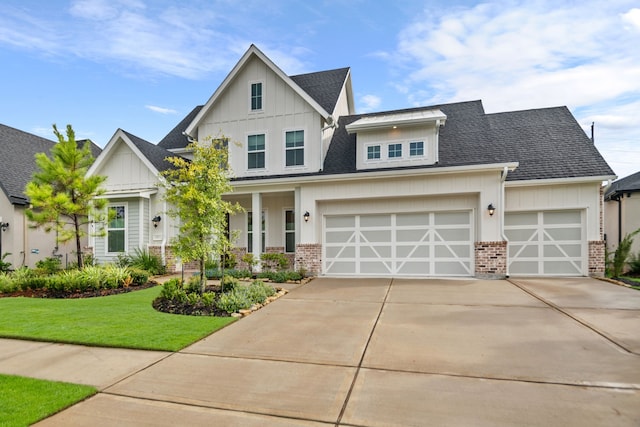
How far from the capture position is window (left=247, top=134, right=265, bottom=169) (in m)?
13.7

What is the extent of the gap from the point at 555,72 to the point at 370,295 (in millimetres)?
11024

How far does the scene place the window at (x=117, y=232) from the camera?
44.3 feet

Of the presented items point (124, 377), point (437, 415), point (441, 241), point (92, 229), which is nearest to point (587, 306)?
point (441, 241)

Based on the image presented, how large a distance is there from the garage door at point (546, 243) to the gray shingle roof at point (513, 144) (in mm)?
1421

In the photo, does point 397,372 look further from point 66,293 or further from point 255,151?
point 255,151

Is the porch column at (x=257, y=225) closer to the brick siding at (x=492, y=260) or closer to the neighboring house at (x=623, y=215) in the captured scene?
the brick siding at (x=492, y=260)

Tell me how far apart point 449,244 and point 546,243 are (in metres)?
3.34

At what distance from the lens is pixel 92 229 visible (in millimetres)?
14031

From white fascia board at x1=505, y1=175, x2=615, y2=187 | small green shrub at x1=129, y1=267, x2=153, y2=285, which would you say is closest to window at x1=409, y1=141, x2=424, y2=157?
white fascia board at x1=505, y1=175, x2=615, y2=187

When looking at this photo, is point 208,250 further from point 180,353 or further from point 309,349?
point 309,349

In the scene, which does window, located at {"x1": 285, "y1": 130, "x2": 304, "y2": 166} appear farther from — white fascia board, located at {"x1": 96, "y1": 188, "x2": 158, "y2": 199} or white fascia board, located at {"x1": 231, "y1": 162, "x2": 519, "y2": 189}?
white fascia board, located at {"x1": 96, "y1": 188, "x2": 158, "y2": 199}

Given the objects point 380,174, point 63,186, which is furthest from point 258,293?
point 63,186

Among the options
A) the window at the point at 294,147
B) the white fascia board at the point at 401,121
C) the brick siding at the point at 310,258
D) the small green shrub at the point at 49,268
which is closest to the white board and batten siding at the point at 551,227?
the white fascia board at the point at 401,121

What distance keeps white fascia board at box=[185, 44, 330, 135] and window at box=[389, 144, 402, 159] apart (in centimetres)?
285
